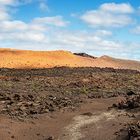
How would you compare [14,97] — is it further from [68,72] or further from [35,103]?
[68,72]

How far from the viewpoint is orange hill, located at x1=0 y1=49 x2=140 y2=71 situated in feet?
88.0

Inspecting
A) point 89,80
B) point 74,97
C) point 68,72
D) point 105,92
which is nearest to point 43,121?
point 74,97

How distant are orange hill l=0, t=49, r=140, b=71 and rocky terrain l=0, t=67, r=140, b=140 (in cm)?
780

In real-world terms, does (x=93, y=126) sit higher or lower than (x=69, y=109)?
lower

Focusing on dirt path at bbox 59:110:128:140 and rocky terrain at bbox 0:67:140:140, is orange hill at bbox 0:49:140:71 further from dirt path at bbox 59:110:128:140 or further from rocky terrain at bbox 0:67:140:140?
dirt path at bbox 59:110:128:140

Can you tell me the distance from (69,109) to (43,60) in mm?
14745

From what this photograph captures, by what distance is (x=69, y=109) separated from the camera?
42.9 feet

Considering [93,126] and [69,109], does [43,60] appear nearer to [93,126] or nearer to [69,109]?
[69,109]

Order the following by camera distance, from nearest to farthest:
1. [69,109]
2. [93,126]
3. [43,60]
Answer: [93,126] → [69,109] → [43,60]

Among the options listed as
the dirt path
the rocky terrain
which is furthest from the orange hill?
the dirt path

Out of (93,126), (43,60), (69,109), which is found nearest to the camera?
(93,126)

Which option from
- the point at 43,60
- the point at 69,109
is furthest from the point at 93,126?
the point at 43,60

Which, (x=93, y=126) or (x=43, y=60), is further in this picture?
(x=43, y=60)

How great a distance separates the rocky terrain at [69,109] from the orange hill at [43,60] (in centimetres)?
780
